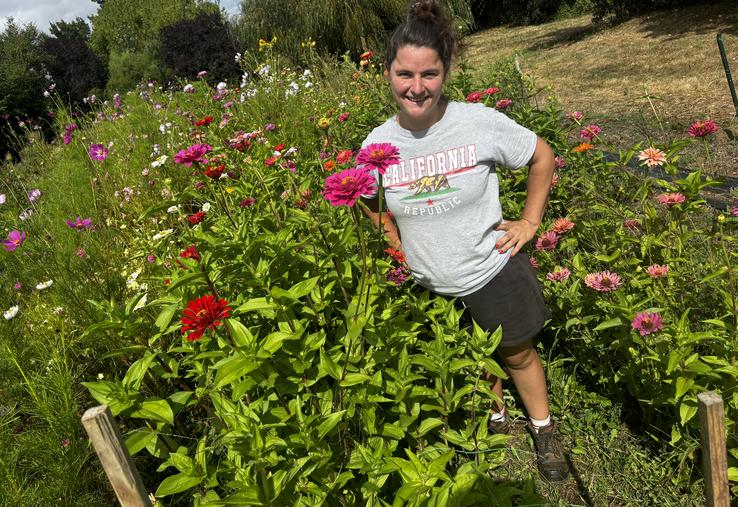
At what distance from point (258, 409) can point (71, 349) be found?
4.86 ft

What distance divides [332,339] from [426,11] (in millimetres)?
1260

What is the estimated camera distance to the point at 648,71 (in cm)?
768

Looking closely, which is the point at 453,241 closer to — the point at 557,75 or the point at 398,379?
the point at 398,379

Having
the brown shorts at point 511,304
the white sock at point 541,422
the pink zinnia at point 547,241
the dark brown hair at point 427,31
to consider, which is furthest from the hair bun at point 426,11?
the white sock at point 541,422

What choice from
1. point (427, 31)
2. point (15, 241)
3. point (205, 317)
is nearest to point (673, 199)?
point (427, 31)

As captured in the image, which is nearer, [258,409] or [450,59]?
[258,409]

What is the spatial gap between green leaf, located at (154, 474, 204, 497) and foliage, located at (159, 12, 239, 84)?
12.7 metres

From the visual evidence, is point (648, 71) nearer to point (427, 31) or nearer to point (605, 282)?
point (605, 282)

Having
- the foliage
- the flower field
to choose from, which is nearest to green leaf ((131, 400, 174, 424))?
the flower field

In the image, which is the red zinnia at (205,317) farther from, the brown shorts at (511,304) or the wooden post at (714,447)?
the wooden post at (714,447)

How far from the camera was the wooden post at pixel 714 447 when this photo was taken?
36.7 inches

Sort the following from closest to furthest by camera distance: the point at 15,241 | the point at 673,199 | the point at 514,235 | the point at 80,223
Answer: the point at 514,235 → the point at 673,199 → the point at 15,241 → the point at 80,223

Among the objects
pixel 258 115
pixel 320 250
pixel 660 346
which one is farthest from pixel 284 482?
pixel 258 115

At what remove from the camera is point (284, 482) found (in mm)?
1283
